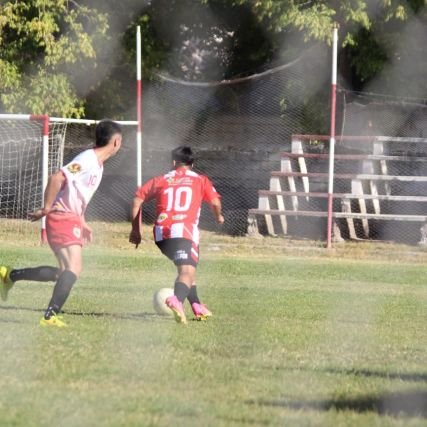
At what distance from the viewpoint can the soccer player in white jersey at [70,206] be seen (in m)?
8.00

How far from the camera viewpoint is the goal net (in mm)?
18542

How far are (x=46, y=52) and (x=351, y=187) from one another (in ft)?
16.4

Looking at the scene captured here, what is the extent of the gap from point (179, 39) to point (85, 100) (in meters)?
1.88

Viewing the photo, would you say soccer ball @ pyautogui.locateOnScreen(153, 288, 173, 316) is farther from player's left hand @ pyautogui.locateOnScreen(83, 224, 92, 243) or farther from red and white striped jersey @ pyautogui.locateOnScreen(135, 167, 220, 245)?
player's left hand @ pyautogui.locateOnScreen(83, 224, 92, 243)

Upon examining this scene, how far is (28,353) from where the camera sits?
6.33 metres


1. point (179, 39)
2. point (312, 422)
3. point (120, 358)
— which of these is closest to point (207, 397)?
point (312, 422)

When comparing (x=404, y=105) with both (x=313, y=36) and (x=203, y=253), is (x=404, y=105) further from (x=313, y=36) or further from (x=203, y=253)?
(x=203, y=253)

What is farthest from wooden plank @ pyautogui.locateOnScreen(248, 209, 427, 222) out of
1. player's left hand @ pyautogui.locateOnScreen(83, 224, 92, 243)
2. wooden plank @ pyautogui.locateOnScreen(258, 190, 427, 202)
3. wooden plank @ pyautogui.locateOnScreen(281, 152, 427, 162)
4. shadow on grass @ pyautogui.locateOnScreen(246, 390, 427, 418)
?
shadow on grass @ pyautogui.locateOnScreen(246, 390, 427, 418)

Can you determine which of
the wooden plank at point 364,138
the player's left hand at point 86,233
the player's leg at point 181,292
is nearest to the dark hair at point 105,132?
the player's left hand at point 86,233

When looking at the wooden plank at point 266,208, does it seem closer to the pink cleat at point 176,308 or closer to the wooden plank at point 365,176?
the wooden plank at point 365,176

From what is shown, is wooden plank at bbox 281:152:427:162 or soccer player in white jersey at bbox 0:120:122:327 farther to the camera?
wooden plank at bbox 281:152:427:162

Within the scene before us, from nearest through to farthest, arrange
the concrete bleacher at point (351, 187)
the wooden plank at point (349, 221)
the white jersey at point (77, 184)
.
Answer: the white jersey at point (77, 184) → the concrete bleacher at point (351, 187) → the wooden plank at point (349, 221)

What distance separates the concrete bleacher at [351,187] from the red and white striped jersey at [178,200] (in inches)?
331

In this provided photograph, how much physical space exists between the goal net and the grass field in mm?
5655
